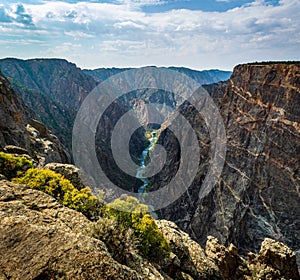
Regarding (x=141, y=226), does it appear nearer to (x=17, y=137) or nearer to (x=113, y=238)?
(x=113, y=238)

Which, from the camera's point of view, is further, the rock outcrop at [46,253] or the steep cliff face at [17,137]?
the steep cliff face at [17,137]

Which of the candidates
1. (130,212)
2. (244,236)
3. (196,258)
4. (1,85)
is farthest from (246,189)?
(1,85)

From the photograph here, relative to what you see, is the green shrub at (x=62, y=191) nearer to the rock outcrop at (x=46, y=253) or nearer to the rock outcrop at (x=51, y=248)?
the rock outcrop at (x=51, y=248)

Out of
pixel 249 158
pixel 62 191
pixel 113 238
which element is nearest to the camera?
pixel 113 238

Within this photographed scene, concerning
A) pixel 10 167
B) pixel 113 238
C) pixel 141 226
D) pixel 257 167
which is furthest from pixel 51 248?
pixel 257 167

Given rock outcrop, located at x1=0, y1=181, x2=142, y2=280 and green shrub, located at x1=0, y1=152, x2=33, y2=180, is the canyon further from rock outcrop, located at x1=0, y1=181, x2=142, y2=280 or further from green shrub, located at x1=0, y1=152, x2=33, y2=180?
rock outcrop, located at x1=0, y1=181, x2=142, y2=280

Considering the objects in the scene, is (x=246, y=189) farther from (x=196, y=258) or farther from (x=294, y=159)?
(x=196, y=258)

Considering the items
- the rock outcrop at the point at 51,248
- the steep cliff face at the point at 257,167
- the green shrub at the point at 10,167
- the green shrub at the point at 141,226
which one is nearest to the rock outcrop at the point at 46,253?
the rock outcrop at the point at 51,248
